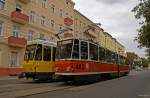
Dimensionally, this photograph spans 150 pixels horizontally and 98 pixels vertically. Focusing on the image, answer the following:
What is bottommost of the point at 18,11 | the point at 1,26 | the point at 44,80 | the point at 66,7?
the point at 44,80

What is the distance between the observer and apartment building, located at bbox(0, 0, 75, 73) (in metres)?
35.1

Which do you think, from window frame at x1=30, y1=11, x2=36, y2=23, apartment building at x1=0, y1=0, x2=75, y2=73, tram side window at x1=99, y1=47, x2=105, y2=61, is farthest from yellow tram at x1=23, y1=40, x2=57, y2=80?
window frame at x1=30, y1=11, x2=36, y2=23

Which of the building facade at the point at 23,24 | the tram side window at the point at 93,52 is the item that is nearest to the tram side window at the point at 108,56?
the building facade at the point at 23,24

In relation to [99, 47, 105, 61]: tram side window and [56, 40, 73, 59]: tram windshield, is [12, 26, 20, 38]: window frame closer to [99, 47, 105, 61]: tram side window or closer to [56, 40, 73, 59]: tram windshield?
[99, 47, 105, 61]: tram side window

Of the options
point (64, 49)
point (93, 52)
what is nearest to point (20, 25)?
point (93, 52)

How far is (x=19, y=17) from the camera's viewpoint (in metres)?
37.1

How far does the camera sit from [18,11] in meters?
37.9

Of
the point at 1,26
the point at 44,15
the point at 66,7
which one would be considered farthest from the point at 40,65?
the point at 66,7

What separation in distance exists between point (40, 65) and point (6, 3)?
15948 millimetres

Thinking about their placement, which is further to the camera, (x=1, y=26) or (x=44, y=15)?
(x=44, y=15)

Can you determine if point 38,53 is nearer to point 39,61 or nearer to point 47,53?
point 39,61

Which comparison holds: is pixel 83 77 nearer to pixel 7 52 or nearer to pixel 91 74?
pixel 91 74

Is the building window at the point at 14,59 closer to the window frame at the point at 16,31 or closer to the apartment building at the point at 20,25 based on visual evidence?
the apartment building at the point at 20,25

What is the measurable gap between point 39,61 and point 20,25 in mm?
16907
